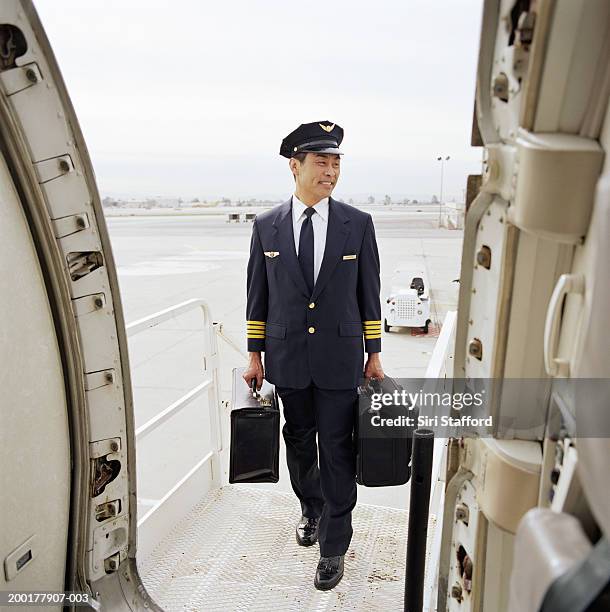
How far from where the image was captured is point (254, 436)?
2.57 metres

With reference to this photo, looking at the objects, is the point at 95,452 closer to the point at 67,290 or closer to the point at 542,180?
the point at 67,290

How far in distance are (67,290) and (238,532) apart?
1.76 meters

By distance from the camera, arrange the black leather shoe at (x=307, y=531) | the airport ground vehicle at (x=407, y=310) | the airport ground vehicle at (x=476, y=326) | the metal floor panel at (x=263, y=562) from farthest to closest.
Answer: the airport ground vehicle at (x=407, y=310)
the black leather shoe at (x=307, y=531)
the metal floor panel at (x=263, y=562)
the airport ground vehicle at (x=476, y=326)

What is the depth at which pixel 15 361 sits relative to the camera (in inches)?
58.5

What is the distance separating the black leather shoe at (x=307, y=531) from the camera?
2.72 metres

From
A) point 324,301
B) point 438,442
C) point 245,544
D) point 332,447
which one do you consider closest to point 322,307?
point 324,301

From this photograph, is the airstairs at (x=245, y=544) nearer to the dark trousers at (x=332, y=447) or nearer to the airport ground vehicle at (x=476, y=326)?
the dark trousers at (x=332, y=447)

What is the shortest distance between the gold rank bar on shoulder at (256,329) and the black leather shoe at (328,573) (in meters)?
1.05

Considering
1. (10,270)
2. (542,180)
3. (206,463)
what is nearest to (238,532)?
(206,463)

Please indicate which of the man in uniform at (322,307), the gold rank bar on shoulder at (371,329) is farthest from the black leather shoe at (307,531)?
the gold rank bar on shoulder at (371,329)

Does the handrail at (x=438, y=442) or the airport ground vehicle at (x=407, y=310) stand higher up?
the handrail at (x=438, y=442)

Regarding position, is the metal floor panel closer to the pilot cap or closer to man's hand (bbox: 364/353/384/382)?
man's hand (bbox: 364/353/384/382)

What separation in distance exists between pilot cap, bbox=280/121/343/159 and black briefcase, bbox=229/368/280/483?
1128 millimetres

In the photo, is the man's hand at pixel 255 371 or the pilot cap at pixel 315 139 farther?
the man's hand at pixel 255 371
